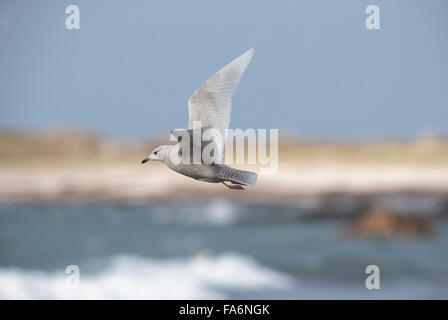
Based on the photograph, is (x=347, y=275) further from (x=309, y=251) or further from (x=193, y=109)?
(x=193, y=109)

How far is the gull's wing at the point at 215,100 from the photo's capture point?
92 centimetres

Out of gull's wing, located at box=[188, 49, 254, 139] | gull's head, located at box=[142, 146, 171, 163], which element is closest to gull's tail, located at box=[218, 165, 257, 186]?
gull's head, located at box=[142, 146, 171, 163]

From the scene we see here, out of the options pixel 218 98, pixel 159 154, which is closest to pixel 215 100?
pixel 218 98

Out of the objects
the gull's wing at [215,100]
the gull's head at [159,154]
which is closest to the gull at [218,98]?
the gull's wing at [215,100]

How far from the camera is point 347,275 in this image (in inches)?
243

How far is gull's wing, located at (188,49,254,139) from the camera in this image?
0.92 metres

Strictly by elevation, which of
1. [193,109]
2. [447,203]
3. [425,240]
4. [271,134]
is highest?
[447,203]

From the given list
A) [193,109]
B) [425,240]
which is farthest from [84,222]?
[193,109]

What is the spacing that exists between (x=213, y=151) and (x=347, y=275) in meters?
5.80

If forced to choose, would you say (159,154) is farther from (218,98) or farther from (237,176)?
(218,98)

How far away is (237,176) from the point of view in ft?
2.39

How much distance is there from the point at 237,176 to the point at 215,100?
25 centimetres

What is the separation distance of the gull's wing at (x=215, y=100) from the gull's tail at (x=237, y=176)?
0.19 meters

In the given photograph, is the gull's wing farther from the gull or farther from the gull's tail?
the gull's tail
